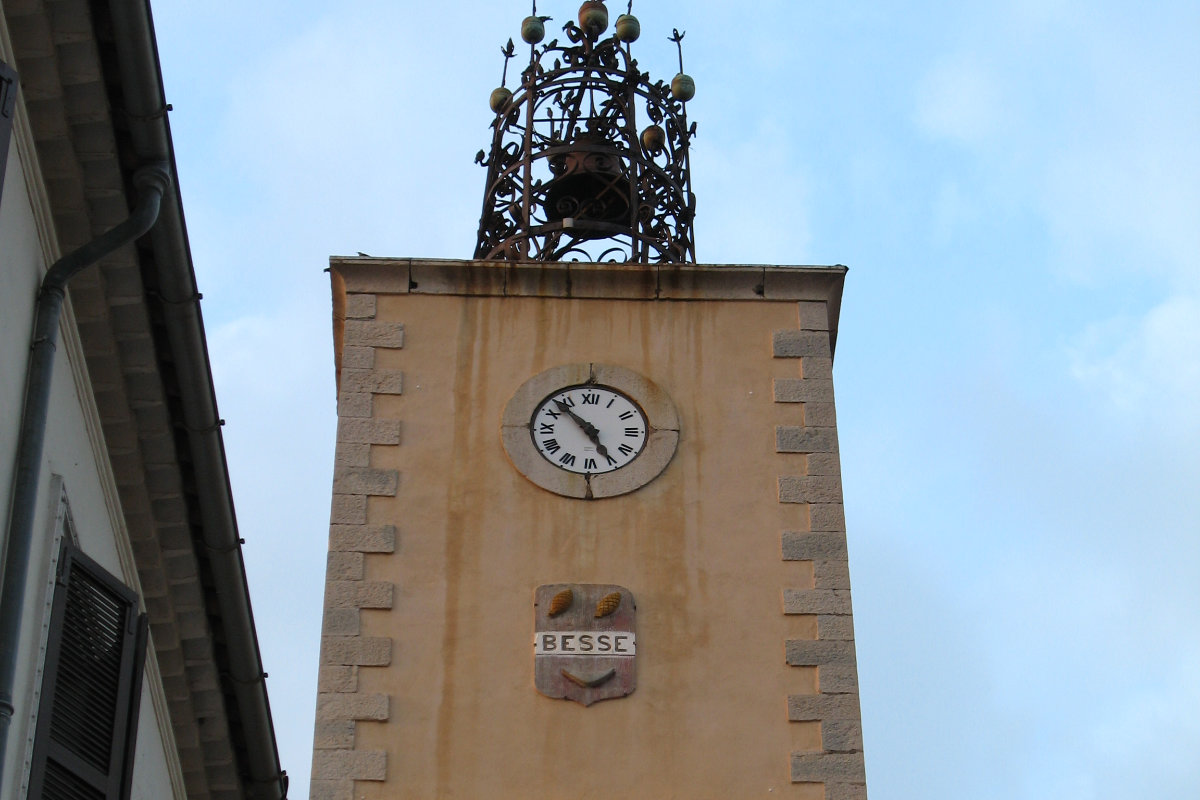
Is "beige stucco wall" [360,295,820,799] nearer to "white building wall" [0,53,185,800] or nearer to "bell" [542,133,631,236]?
"bell" [542,133,631,236]

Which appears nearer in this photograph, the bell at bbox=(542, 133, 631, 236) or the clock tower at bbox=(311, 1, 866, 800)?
the clock tower at bbox=(311, 1, 866, 800)

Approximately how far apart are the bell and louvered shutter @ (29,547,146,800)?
632 cm

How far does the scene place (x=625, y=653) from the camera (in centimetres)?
1214

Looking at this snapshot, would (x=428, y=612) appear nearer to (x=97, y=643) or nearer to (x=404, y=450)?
(x=404, y=450)

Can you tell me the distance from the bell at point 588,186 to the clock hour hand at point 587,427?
7.36ft

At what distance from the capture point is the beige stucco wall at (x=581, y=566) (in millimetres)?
11797

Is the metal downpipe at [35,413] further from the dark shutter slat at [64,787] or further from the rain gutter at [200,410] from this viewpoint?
the dark shutter slat at [64,787]

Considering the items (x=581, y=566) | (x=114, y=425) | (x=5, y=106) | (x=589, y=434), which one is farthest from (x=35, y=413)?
(x=589, y=434)

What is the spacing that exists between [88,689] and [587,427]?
16.0ft

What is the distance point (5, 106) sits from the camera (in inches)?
282

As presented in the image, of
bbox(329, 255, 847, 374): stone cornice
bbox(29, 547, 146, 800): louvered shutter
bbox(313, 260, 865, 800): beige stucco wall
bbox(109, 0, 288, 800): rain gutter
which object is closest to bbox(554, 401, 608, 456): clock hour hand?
bbox(313, 260, 865, 800): beige stucco wall

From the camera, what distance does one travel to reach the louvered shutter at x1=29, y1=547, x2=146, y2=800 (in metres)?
8.33

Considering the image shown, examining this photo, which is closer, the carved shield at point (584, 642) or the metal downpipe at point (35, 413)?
the metal downpipe at point (35, 413)

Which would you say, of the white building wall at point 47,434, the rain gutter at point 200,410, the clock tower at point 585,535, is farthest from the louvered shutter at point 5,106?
the clock tower at point 585,535
